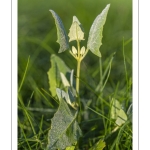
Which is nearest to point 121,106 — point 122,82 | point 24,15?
point 122,82

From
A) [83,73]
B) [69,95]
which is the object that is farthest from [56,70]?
[83,73]

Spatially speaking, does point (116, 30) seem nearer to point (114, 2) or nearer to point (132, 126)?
point (114, 2)

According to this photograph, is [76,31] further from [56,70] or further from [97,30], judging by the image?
[56,70]

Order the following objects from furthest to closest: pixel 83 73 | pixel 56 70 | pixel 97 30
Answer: pixel 83 73
pixel 56 70
pixel 97 30

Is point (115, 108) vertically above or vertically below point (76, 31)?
below

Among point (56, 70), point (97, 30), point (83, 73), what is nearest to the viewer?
point (97, 30)

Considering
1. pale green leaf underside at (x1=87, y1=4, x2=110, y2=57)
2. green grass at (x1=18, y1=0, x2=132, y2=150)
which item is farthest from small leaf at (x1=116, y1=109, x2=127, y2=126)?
pale green leaf underside at (x1=87, y1=4, x2=110, y2=57)
